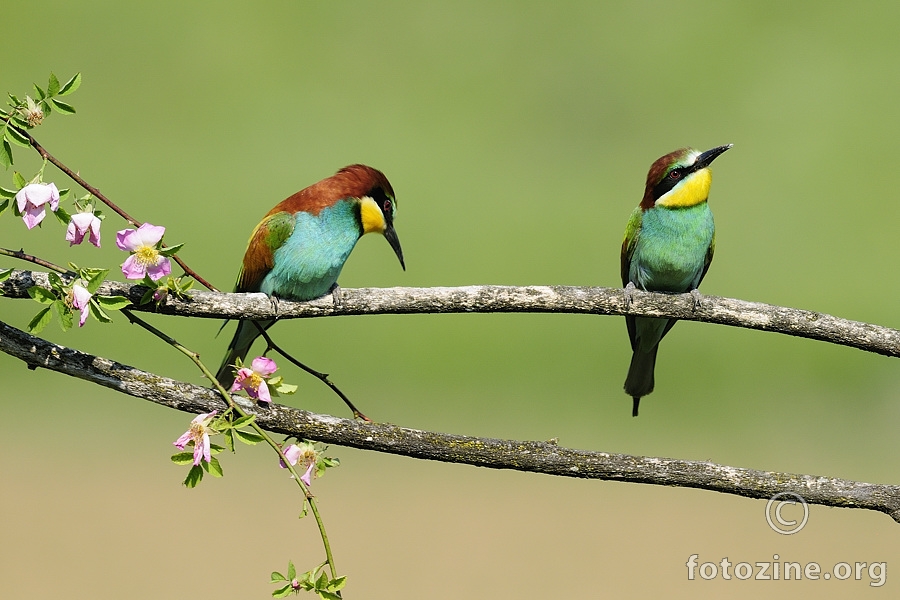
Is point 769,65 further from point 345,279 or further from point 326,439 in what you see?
point 326,439

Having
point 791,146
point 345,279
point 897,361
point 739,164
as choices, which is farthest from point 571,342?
point 791,146

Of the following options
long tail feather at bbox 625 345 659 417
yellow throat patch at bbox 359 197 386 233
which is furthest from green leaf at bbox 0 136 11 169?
long tail feather at bbox 625 345 659 417

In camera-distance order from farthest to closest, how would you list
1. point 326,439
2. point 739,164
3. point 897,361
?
point 739,164 → point 897,361 → point 326,439

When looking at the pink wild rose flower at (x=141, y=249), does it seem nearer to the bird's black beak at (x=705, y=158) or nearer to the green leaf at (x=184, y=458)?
the green leaf at (x=184, y=458)

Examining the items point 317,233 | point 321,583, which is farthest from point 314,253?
point 321,583

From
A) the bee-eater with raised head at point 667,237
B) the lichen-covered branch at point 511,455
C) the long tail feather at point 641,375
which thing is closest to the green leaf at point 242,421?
the lichen-covered branch at point 511,455

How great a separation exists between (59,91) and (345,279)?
25.1 ft

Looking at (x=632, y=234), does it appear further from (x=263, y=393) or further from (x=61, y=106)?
(x=61, y=106)

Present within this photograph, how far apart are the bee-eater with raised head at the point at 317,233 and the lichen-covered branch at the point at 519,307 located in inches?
19.3

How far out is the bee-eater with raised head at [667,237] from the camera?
8.63 ft

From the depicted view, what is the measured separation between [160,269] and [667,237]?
4.80 feet

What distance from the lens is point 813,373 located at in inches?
398

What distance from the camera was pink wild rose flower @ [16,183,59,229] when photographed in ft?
4.65

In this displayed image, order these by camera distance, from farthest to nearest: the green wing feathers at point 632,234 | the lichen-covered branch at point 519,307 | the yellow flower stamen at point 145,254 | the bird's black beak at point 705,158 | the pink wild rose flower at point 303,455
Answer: the green wing feathers at point 632,234 → the bird's black beak at point 705,158 → the lichen-covered branch at point 519,307 → the pink wild rose flower at point 303,455 → the yellow flower stamen at point 145,254
